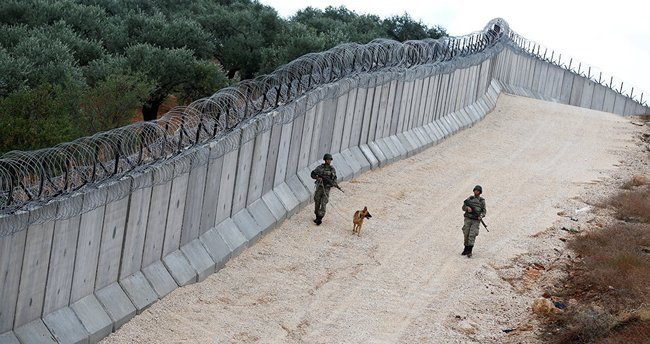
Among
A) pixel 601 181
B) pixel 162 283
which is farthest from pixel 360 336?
pixel 601 181

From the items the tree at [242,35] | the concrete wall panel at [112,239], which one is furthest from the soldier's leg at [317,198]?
the tree at [242,35]

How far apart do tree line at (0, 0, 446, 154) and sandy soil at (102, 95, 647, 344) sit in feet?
22.4

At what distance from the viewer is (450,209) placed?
2655 centimetres

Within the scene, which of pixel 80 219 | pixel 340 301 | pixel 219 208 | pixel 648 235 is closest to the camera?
pixel 80 219

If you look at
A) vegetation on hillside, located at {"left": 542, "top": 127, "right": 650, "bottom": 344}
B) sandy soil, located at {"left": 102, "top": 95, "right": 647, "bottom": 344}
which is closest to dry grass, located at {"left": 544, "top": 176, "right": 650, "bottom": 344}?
vegetation on hillside, located at {"left": 542, "top": 127, "right": 650, "bottom": 344}

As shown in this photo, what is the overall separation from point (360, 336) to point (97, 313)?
370 cm

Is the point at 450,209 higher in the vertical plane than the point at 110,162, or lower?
lower

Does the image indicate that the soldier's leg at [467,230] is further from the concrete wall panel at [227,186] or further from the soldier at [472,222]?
the concrete wall panel at [227,186]

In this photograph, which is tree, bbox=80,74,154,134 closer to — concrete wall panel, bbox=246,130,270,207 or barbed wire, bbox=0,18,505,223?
barbed wire, bbox=0,18,505,223

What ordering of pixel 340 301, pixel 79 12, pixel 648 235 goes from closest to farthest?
pixel 340 301, pixel 648 235, pixel 79 12

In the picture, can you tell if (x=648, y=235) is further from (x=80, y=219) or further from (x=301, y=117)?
(x=80, y=219)

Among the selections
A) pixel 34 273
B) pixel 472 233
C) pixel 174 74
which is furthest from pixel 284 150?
pixel 174 74

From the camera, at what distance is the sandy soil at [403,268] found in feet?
60.0

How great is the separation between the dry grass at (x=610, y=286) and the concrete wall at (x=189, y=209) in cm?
550
